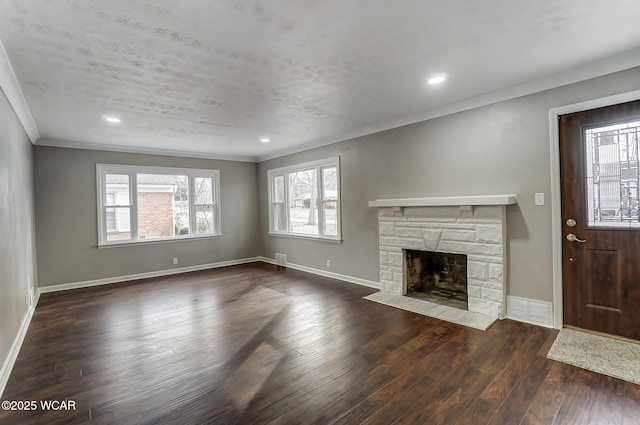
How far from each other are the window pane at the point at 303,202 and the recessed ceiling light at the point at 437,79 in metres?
3.06

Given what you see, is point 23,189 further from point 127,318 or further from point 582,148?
point 582,148

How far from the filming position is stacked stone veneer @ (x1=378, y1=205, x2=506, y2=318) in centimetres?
345

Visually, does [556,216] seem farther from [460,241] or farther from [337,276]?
[337,276]

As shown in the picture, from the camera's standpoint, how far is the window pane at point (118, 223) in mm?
5707

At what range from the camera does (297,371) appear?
2.46 metres

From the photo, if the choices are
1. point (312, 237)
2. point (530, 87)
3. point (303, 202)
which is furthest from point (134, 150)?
point (530, 87)

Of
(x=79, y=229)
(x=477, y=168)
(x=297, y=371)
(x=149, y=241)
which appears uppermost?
(x=477, y=168)

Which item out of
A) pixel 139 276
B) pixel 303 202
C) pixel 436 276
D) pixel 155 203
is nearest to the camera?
pixel 436 276

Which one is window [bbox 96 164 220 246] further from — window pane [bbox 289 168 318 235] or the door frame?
the door frame

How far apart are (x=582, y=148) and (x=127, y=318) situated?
5.21m

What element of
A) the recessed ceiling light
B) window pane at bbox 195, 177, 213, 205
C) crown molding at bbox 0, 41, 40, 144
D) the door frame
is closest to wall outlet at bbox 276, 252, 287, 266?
window pane at bbox 195, 177, 213, 205

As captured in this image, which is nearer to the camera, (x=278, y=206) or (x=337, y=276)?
(x=337, y=276)

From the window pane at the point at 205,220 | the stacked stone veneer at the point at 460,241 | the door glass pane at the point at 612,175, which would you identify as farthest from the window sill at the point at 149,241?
the door glass pane at the point at 612,175

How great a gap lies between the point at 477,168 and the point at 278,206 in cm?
437
